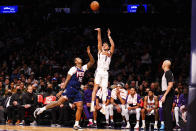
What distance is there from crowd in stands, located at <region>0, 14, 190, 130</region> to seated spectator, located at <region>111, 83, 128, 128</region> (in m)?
0.20

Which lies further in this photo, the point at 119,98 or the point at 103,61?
the point at 119,98

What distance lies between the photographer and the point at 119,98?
15.2 meters

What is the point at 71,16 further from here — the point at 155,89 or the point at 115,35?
the point at 155,89

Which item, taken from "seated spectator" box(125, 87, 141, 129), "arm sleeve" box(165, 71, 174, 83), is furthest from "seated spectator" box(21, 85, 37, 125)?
"arm sleeve" box(165, 71, 174, 83)

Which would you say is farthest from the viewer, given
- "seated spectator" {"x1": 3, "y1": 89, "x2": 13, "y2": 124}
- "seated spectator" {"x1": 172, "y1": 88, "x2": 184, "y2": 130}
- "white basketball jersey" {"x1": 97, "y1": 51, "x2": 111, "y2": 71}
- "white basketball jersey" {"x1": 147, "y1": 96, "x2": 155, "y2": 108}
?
"seated spectator" {"x1": 3, "y1": 89, "x2": 13, "y2": 124}

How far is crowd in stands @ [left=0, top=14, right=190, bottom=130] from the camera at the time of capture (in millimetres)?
16141

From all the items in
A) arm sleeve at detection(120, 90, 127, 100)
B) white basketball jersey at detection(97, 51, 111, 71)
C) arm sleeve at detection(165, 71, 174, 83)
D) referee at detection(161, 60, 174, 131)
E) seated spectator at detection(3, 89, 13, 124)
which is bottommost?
seated spectator at detection(3, 89, 13, 124)

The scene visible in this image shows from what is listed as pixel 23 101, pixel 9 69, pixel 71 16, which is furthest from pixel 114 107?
pixel 71 16

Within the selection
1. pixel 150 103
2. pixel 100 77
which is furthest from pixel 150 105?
pixel 100 77

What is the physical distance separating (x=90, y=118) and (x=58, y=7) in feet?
43.5

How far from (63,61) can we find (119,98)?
741 centimetres

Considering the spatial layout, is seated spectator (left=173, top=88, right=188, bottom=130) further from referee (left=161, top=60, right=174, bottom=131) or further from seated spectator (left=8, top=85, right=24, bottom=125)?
seated spectator (left=8, top=85, right=24, bottom=125)

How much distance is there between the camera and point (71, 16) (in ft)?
84.7

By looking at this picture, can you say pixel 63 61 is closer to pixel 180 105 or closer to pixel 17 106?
pixel 17 106
